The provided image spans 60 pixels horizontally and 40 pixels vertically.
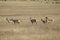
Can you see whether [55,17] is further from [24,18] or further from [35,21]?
[24,18]

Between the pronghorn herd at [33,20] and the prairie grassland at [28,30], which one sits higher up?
the pronghorn herd at [33,20]

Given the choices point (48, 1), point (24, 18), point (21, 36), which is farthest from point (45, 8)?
point (21, 36)

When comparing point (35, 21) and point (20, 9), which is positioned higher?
point (20, 9)

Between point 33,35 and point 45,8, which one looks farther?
point 45,8

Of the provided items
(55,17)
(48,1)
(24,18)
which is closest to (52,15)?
(55,17)

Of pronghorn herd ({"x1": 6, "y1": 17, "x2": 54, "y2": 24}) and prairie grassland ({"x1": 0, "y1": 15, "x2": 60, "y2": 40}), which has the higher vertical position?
pronghorn herd ({"x1": 6, "y1": 17, "x2": 54, "y2": 24})

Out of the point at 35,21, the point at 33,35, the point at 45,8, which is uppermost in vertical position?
the point at 45,8
